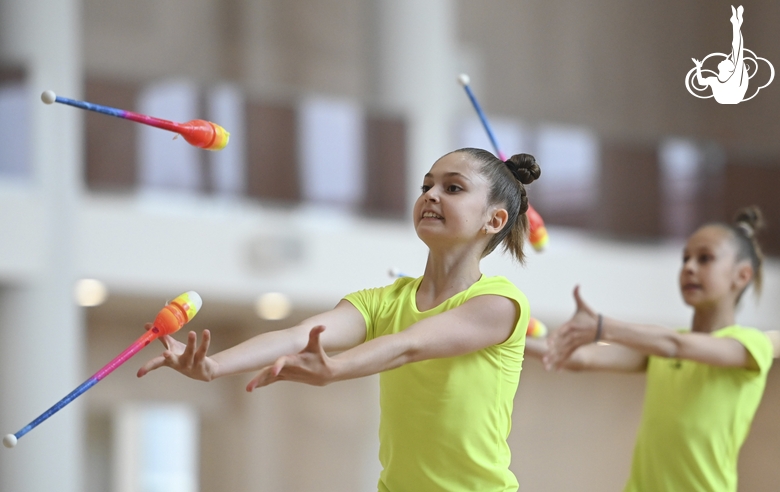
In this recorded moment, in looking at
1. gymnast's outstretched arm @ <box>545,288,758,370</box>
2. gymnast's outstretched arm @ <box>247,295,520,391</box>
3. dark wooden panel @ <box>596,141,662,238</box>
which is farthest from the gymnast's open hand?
dark wooden panel @ <box>596,141,662,238</box>

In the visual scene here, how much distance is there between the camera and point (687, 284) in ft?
10.0

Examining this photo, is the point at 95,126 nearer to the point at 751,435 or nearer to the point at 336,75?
the point at 336,75

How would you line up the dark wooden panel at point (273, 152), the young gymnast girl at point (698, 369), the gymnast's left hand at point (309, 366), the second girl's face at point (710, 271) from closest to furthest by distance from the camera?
the gymnast's left hand at point (309, 366) → the young gymnast girl at point (698, 369) → the second girl's face at point (710, 271) → the dark wooden panel at point (273, 152)

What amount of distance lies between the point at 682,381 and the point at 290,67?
16.7 ft

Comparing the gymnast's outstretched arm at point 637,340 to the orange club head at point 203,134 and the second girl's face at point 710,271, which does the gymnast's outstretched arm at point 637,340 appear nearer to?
the second girl's face at point 710,271

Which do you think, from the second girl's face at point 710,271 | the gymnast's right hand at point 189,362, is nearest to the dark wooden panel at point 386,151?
the second girl's face at point 710,271

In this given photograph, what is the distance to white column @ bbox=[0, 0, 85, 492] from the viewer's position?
595 centimetres

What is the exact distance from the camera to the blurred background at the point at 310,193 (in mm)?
6039

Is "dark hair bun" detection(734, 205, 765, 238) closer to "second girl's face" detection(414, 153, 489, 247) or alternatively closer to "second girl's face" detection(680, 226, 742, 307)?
"second girl's face" detection(680, 226, 742, 307)

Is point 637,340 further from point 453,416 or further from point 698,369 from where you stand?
point 453,416

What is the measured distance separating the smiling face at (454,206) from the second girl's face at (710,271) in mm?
1104

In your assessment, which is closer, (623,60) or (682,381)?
(682,381)

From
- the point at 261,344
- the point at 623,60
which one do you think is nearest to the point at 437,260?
the point at 261,344

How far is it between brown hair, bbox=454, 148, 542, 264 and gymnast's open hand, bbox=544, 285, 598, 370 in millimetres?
444
